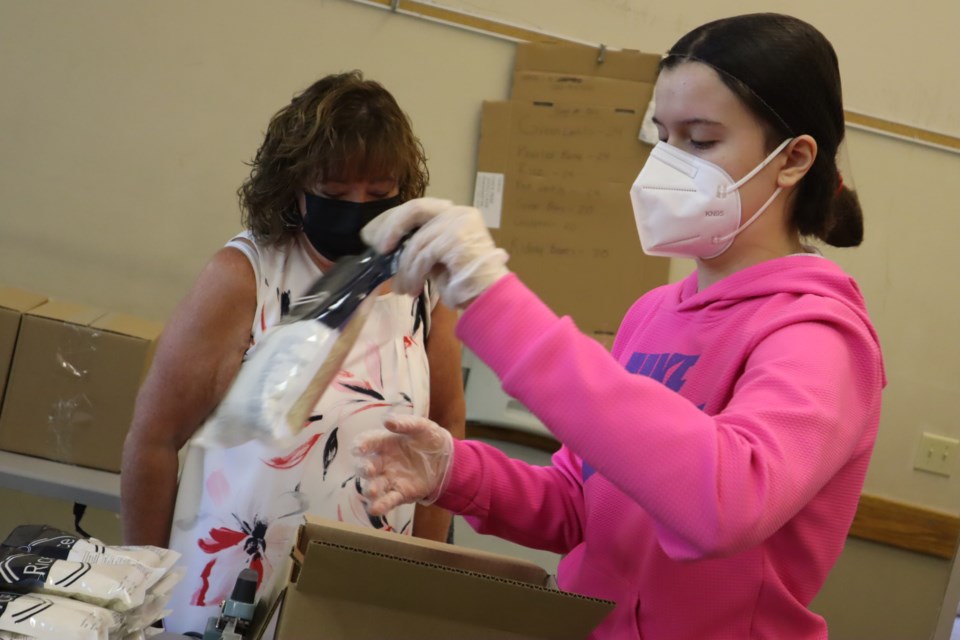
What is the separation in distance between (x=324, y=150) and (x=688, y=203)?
774 mm

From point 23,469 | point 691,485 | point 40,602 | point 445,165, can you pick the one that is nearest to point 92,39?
point 445,165

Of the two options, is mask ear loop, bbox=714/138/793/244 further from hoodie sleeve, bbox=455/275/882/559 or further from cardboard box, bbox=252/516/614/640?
cardboard box, bbox=252/516/614/640

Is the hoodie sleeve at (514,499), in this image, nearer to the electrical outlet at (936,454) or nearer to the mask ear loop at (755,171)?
the mask ear loop at (755,171)

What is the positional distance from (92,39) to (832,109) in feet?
7.58

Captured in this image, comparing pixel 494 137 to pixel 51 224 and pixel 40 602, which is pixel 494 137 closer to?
pixel 51 224

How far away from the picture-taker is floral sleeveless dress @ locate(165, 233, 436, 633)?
4.96 feet

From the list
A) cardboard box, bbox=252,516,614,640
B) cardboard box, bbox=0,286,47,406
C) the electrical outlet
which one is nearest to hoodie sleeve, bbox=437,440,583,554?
cardboard box, bbox=252,516,614,640

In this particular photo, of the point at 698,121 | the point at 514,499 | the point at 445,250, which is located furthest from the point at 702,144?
the point at 514,499

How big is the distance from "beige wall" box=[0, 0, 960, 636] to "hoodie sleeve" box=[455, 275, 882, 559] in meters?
2.17

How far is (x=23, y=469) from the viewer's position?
216 cm

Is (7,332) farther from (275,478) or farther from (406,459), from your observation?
(406,459)

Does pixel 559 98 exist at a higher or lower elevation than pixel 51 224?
higher

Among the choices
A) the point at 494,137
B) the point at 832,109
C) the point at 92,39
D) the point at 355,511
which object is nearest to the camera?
the point at 832,109

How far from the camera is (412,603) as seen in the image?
0.87m
